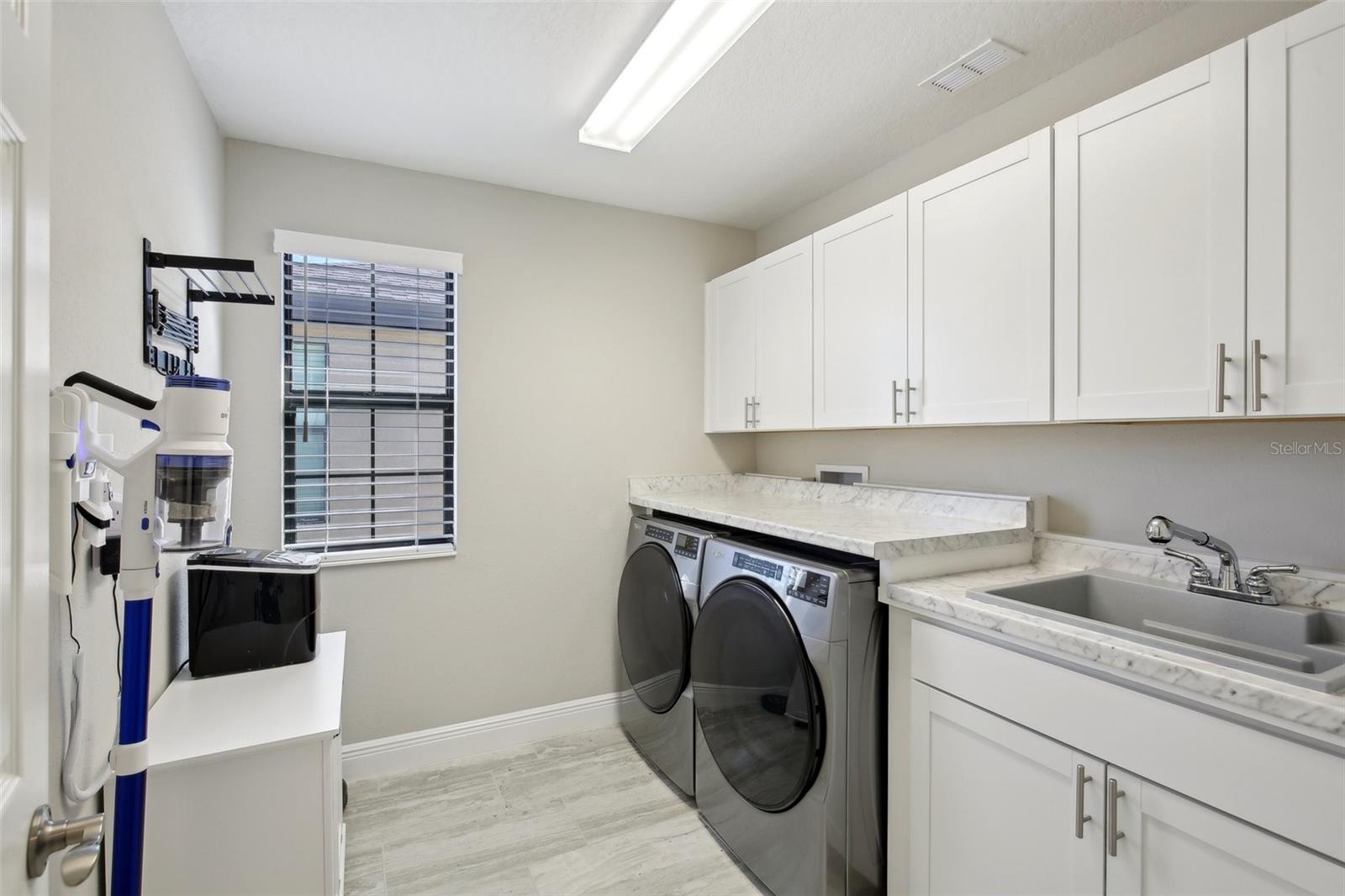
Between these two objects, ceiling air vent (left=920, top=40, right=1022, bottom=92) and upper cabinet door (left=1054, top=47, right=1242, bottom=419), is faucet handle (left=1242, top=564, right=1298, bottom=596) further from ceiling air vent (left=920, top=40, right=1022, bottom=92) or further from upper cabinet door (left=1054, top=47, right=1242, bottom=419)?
ceiling air vent (left=920, top=40, right=1022, bottom=92)

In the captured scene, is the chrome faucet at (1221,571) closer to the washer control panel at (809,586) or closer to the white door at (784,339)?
the washer control panel at (809,586)

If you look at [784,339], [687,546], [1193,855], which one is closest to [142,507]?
[687,546]

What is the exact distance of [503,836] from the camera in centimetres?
218

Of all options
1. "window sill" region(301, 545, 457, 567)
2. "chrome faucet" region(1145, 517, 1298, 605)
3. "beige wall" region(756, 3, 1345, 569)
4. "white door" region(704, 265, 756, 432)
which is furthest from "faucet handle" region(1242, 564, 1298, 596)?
"window sill" region(301, 545, 457, 567)

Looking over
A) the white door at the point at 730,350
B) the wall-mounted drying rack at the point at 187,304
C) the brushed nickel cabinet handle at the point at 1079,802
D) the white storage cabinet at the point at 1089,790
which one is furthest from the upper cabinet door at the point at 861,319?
the wall-mounted drying rack at the point at 187,304

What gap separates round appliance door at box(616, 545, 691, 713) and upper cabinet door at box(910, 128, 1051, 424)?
113 centimetres

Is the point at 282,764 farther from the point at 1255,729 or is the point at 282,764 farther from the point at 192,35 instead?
the point at 192,35

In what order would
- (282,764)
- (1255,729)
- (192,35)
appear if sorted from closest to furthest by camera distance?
(1255,729) → (282,764) → (192,35)

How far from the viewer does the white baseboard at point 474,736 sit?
8.41 ft

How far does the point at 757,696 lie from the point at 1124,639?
39.4 inches

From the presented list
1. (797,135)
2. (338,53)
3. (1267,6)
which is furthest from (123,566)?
(1267,6)

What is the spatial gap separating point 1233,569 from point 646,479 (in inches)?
87.6

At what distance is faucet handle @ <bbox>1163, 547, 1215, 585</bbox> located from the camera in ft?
4.97

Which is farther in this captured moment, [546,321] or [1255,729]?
[546,321]
